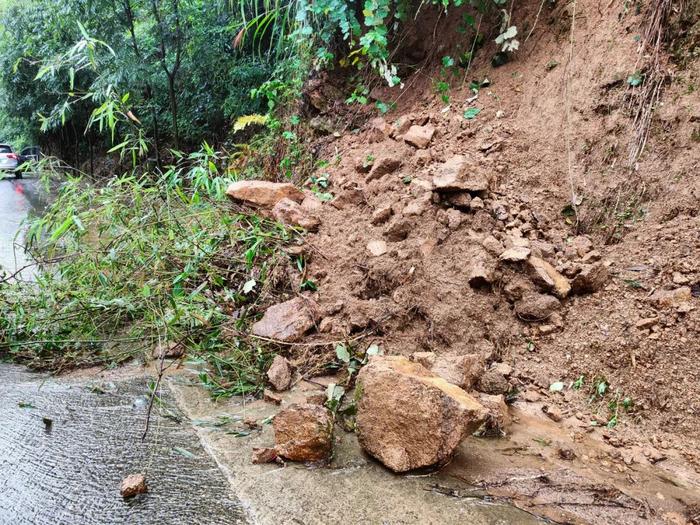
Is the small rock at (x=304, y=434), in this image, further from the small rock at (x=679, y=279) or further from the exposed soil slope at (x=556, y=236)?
the small rock at (x=679, y=279)

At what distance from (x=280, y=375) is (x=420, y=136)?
1.80 meters

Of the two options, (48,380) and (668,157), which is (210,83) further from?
(668,157)

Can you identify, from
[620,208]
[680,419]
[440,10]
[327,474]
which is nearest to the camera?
[327,474]

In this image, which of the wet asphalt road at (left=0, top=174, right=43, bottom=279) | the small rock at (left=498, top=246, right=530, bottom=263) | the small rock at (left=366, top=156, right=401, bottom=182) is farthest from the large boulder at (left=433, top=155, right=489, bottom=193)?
the wet asphalt road at (left=0, top=174, right=43, bottom=279)

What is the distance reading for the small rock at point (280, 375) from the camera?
79.1 inches

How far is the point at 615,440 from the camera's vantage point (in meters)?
1.61

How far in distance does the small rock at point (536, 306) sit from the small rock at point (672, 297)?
0.37 m

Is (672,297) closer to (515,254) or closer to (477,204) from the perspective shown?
(515,254)

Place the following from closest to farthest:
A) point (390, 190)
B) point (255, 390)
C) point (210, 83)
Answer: point (255, 390)
point (390, 190)
point (210, 83)

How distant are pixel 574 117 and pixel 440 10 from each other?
159 cm

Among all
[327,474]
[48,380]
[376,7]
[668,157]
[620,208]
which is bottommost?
[48,380]

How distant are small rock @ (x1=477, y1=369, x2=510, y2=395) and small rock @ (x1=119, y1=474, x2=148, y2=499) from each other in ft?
4.18

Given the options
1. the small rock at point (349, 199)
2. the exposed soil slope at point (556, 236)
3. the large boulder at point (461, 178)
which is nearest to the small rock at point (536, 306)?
the exposed soil slope at point (556, 236)

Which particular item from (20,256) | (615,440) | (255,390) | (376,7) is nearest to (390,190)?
(376,7)
